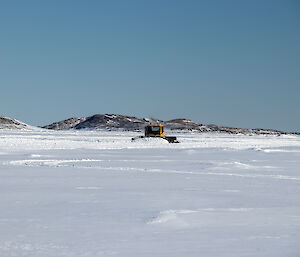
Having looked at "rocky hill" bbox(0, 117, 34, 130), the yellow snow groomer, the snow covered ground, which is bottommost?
the snow covered ground

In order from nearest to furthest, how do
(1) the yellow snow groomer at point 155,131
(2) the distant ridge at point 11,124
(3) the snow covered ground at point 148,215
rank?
(3) the snow covered ground at point 148,215 < (1) the yellow snow groomer at point 155,131 < (2) the distant ridge at point 11,124

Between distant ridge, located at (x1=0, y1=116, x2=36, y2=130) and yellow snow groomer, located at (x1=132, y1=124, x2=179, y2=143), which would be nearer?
yellow snow groomer, located at (x1=132, y1=124, x2=179, y2=143)

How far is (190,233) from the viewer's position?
6605 mm

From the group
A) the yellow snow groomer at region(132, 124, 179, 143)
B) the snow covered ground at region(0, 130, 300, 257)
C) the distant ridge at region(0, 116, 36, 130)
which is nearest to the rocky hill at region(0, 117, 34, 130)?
the distant ridge at region(0, 116, 36, 130)

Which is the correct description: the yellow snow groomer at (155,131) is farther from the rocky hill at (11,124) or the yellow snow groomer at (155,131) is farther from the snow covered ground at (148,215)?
the rocky hill at (11,124)

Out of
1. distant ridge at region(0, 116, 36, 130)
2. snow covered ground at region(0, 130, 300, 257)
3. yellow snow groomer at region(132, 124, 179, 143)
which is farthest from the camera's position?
distant ridge at region(0, 116, 36, 130)

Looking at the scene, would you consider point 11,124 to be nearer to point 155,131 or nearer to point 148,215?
point 155,131

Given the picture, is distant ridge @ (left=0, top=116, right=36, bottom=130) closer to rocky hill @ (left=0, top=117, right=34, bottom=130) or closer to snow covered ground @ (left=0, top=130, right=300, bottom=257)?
rocky hill @ (left=0, top=117, right=34, bottom=130)

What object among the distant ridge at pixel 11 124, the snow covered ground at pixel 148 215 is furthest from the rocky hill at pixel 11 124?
the snow covered ground at pixel 148 215

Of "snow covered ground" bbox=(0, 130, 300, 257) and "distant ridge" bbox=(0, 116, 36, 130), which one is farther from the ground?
"distant ridge" bbox=(0, 116, 36, 130)

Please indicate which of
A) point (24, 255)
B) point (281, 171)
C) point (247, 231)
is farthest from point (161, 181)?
point (24, 255)

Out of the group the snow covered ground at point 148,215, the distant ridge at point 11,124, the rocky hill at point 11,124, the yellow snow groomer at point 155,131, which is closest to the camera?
the snow covered ground at point 148,215

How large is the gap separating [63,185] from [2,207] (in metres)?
3.42

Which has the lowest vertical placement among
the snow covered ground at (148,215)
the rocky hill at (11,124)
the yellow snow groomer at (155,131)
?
the snow covered ground at (148,215)
